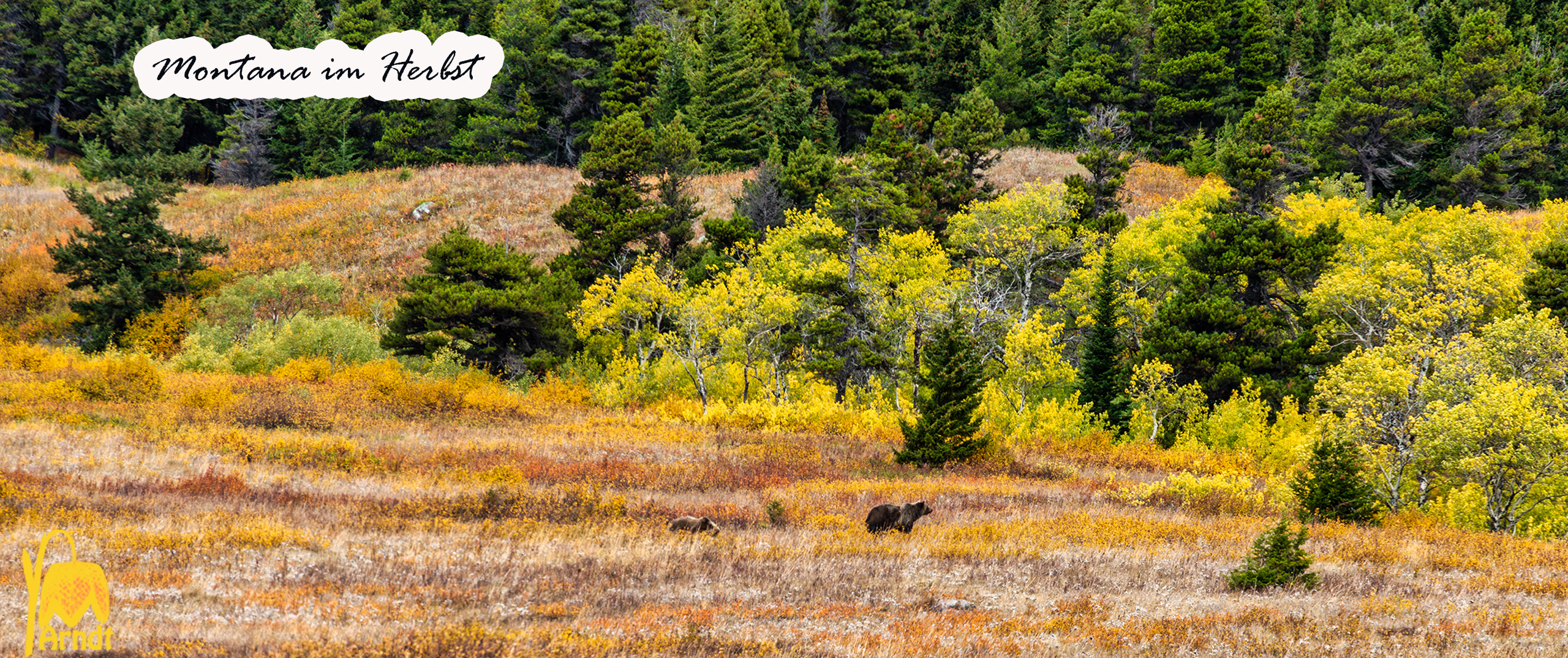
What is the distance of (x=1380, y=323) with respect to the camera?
33.7 m

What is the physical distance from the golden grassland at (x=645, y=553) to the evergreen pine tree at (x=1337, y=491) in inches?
24.4

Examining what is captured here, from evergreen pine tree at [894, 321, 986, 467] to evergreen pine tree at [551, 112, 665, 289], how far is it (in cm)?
1900

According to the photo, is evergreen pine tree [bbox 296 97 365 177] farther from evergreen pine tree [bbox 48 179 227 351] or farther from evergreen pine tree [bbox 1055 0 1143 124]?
evergreen pine tree [bbox 1055 0 1143 124]

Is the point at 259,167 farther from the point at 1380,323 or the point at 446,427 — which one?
the point at 1380,323

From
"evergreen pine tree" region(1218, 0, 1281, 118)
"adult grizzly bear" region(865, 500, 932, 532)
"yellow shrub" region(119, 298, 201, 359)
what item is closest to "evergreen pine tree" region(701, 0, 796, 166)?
"evergreen pine tree" region(1218, 0, 1281, 118)

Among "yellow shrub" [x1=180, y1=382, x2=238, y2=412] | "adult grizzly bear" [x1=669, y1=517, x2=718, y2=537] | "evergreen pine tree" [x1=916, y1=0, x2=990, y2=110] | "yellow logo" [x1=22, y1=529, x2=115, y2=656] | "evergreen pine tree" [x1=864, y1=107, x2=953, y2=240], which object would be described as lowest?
"adult grizzly bear" [x1=669, y1=517, x2=718, y2=537]

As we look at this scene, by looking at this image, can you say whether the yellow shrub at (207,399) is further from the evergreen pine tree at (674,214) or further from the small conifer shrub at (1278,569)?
the small conifer shrub at (1278,569)

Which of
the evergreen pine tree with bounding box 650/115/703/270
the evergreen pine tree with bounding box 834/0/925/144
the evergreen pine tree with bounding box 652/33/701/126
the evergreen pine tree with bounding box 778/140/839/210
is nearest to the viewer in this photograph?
the evergreen pine tree with bounding box 650/115/703/270

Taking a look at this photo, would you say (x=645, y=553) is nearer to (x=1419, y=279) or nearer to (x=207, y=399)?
(x=207, y=399)

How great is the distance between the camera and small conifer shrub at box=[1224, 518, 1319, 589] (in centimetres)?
1305

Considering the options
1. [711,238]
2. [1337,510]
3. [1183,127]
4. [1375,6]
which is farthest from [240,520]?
[1375,6]

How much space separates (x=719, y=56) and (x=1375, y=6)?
1856 inches

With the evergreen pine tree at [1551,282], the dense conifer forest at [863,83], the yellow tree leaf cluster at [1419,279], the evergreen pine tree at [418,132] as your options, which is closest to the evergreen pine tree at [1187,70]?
the dense conifer forest at [863,83]

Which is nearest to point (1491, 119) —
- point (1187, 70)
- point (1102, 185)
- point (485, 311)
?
point (1187, 70)
